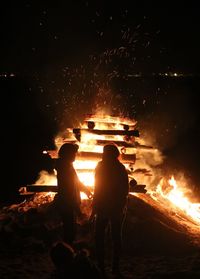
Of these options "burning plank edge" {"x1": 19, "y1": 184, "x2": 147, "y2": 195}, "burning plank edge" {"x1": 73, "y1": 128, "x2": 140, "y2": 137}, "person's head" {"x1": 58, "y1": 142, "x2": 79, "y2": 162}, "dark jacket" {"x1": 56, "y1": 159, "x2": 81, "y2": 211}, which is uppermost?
"burning plank edge" {"x1": 73, "y1": 128, "x2": 140, "y2": 137}

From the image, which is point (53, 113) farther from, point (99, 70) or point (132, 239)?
point (132, 239)

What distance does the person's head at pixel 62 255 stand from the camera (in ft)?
21.3

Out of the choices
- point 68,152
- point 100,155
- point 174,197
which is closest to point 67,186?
point 68,152

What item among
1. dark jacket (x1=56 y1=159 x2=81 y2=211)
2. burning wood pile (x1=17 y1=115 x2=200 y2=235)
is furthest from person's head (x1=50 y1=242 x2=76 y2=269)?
burning wood pile (x1=17 y1=115 x2=200 y2=235)

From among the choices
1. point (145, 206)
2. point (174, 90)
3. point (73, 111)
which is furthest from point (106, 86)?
point (145, 206)

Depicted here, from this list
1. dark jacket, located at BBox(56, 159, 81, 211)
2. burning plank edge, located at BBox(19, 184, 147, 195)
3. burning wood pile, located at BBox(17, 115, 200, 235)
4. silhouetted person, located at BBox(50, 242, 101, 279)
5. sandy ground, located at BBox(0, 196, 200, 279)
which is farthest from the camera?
burning wood pile, located at BBox(17, 115, 200, 235)

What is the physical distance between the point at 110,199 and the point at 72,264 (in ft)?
4.17

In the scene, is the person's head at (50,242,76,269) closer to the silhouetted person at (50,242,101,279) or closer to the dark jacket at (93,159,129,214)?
the silhouetted person at (50,242,101,279)

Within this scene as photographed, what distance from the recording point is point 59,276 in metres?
6.71

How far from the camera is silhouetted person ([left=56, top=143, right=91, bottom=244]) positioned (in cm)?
739

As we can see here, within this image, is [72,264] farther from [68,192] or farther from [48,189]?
[48,189]

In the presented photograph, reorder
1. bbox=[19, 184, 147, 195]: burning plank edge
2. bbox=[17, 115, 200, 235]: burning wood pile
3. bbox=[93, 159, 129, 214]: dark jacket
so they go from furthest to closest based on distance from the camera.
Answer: bbox=[17, 115, 200, 235]: burning wood pile → bbox=[19, 184, 147, 195]: burning plank edge → bbox=[93, 159, 129, 214]: dark jacket

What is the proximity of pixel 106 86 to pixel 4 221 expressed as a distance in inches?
452

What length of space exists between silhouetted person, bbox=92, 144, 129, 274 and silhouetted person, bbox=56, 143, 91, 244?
26.5 inches
